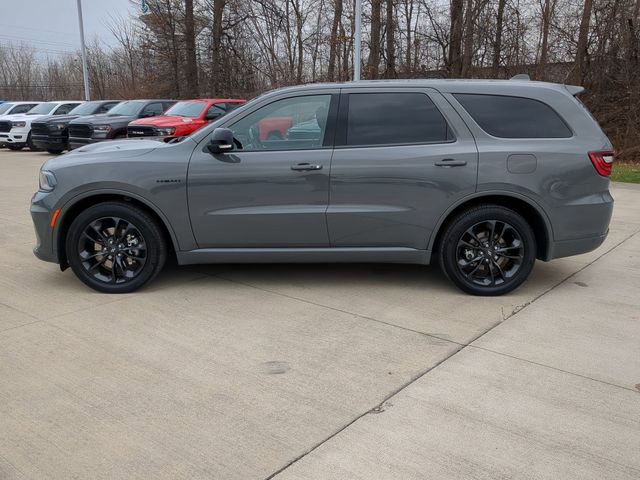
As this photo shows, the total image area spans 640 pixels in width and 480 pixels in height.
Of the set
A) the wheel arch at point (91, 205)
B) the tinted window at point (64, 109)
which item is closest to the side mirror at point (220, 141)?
the wheel arch at point (91, 205)

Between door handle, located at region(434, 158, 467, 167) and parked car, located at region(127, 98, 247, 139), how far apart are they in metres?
9.39

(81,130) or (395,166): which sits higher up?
(81,130)

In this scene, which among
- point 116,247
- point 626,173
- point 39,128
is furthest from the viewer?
point 39,128

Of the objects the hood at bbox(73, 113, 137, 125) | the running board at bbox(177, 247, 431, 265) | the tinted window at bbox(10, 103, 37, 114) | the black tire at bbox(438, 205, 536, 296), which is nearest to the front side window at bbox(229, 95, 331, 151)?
the running board at bbox(177, 247, 431, 265)

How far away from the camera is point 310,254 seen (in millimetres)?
4863

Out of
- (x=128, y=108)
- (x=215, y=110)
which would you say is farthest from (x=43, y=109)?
(x=215, y=110)

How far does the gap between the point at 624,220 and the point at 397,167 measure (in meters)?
5.30

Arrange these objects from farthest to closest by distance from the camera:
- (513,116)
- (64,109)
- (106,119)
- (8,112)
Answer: (8,112) < (64,109) < (106,119) < (513,116)

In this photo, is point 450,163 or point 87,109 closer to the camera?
point 450,163

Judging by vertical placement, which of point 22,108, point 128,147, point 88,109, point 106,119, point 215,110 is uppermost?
point 22,108

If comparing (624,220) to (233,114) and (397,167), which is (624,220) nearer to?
(397,167)

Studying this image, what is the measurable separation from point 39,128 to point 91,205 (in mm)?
15246

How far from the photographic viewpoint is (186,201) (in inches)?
187

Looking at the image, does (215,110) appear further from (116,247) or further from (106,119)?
(116,247)
